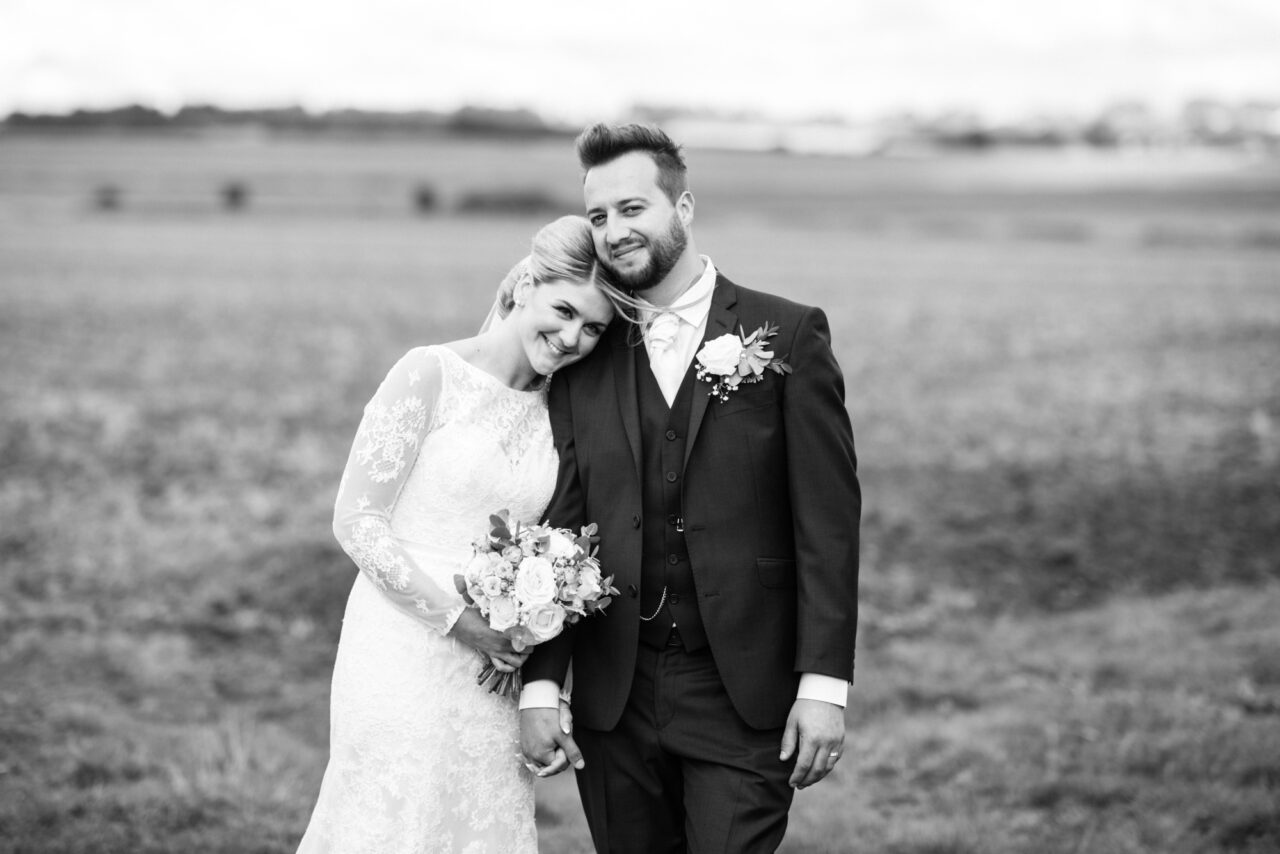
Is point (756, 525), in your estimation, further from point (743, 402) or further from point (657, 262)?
point (657, 262)

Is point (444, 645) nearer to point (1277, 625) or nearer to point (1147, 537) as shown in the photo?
point (1277, 625)

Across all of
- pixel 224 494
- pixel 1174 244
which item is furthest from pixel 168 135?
pixel 224 494

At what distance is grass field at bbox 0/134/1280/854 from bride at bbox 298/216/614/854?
194 cm

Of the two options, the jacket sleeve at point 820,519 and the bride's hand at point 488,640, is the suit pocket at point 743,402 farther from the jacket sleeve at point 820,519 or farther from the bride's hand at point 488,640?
the bride's hand at point 488,640

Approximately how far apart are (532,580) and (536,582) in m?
0.02

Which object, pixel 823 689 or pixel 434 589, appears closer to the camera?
pixel 823 689

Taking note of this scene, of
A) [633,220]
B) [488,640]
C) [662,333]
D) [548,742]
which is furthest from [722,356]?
[548,742]

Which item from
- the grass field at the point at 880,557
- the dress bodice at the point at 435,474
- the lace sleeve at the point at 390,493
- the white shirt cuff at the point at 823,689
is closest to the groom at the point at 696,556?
the white shirt cuff at the point at 823,689

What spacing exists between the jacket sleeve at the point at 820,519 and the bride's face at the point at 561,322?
0.63 meters

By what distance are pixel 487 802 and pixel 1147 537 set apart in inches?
368

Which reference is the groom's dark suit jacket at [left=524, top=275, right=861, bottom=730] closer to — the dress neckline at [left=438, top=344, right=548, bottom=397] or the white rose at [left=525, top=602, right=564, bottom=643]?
the white rose at [left=525, top=602, right=564, bottom=643]

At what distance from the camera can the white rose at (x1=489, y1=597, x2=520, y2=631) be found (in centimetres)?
360

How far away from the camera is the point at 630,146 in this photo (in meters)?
3.82

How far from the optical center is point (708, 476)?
3.71m
